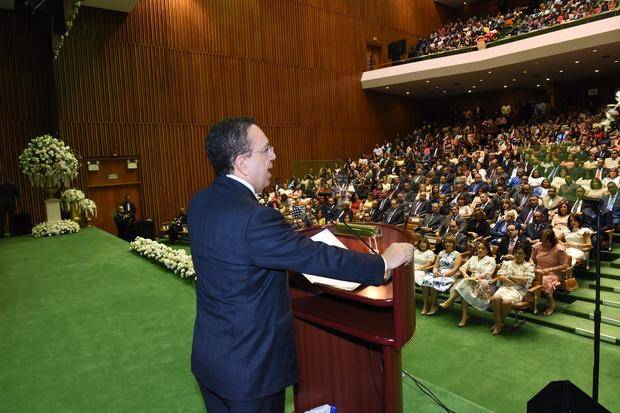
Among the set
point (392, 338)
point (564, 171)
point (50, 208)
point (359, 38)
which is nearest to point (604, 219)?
point (564, 171)

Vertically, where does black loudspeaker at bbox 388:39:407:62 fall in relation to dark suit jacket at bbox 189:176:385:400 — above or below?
above

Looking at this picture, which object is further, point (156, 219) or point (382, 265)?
point (156, 219)

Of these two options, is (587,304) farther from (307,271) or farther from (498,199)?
(307,271)

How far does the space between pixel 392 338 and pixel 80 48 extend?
11.1m

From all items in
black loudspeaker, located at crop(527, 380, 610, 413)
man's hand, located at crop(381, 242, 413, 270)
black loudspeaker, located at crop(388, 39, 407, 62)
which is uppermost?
black loudspeaker, located at crop(388, 39, 407, 62)

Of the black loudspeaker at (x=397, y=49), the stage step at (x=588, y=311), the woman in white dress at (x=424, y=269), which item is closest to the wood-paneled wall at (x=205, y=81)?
the black loudspeaker at (x=397, y=49)

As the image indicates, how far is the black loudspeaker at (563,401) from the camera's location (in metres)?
1.97

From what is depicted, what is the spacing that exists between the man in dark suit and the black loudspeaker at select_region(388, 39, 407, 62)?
53.5 ft

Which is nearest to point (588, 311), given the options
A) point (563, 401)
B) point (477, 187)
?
point (563, 401)

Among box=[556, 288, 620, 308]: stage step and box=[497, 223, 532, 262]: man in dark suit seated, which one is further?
box=[497, 223, 532, 262]: man in dark suit seated

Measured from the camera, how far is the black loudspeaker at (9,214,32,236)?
8.29 metres

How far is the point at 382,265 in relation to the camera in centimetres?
131

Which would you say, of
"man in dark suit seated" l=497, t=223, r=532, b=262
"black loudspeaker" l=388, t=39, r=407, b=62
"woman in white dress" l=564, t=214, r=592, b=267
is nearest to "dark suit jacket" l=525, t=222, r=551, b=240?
"man in dark suit seated" l=497, t=223, r=532, b=262

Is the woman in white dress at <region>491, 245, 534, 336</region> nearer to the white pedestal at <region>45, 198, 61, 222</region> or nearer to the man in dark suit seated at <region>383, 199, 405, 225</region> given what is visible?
the man in dark suit seated at <region>383, 199, 405, 225</region>
